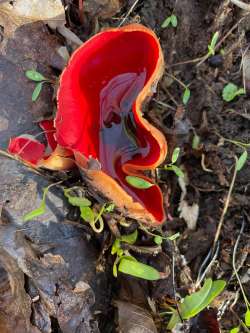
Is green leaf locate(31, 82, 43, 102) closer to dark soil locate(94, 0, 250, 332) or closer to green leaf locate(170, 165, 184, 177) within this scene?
dark soil locate(94, 0, 250, 332)

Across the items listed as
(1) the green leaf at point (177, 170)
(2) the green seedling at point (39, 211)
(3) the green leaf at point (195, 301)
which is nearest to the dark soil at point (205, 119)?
(1) the green leaf at point (177, 170)

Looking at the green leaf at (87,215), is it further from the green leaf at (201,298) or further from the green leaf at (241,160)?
the green leaf at (241,160)

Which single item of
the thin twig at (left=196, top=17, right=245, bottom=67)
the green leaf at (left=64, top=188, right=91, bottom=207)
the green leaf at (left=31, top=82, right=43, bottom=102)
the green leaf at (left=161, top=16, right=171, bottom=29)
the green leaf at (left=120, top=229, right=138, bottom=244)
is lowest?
the green leaf at (left=120, top=229, right=138, bottom=244)

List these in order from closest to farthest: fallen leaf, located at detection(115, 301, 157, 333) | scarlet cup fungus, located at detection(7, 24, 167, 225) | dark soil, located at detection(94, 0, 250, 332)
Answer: scarlet cup fungus, located at detection(7, 24, 167, 225), fallen leaf, located at detection(115, 301, 157, 333), dark soil, located at detection(94, 0, 250, 332)

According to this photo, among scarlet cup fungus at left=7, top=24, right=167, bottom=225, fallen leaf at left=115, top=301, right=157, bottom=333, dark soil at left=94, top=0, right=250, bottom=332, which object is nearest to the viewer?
scarlet cup fungus at left=7, top=24, right=167, bottom=225

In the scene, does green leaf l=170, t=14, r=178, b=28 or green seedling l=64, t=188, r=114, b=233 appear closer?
green seedling l=64, t=188, r=114, b=233

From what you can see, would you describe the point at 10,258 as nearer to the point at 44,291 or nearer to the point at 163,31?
the point at 44,291

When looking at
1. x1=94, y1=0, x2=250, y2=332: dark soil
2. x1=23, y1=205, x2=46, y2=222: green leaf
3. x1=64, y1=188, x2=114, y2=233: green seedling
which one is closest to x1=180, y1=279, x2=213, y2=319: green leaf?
x1=94, y1=0, x2=250, y2=332: dark soil
